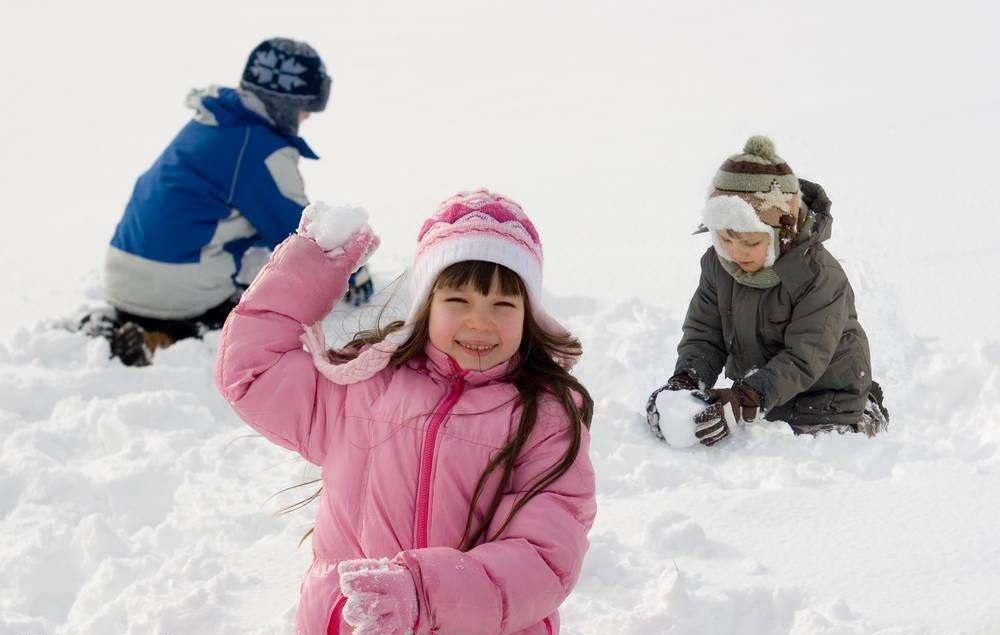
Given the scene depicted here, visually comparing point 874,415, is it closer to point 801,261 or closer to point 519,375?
point 801,261

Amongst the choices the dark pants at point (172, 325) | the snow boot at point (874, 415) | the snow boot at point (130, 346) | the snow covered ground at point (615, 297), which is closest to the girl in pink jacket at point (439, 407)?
the snow covered ground at point (615, 297)

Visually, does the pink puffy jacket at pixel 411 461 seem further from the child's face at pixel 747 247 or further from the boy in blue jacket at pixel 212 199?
the boy in blue jacket at pixel 212 199

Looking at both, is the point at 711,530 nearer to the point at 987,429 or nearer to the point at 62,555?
the point at 987,429

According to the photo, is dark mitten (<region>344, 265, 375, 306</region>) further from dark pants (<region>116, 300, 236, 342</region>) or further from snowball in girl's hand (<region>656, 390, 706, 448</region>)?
snowball in girl's hand (<region>656, 390, 706, 448</region>)

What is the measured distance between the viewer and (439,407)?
2.04 m

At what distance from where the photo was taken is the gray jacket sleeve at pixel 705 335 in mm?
3668

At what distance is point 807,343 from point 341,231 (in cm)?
184

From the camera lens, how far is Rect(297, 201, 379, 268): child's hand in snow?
215 cm

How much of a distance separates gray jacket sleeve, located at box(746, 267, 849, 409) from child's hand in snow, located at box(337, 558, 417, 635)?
6.42ft

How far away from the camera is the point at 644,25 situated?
11461 mm

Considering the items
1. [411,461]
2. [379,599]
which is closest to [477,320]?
[411,461]

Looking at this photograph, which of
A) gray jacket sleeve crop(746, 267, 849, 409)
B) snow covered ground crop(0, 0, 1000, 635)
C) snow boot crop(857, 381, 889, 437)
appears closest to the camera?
snow covered ground crop(0, 0, 1000, 635)

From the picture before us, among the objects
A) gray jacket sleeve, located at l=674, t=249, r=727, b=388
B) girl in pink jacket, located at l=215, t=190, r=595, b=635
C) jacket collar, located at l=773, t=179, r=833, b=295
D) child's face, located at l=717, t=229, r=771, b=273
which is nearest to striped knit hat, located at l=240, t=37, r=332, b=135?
gray jacket sleeve, located at l=674, t=249, r=727, b=388

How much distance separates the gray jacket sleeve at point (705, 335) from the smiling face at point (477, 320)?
5.63 ft
